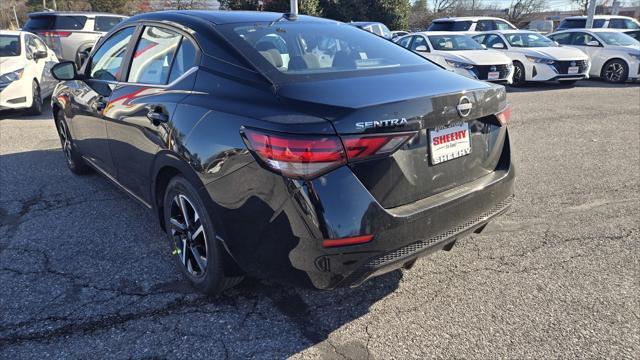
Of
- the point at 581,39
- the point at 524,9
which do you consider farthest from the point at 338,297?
the point at 524,9

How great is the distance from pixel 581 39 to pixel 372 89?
585 inches

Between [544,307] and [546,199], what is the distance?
2006 mm

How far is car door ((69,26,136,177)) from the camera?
377 centimetres

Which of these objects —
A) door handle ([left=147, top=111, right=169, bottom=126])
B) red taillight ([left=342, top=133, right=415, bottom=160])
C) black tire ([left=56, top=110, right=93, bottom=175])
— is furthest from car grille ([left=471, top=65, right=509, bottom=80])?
red taillight ([left=342, top=133, right=415, bottom=160])

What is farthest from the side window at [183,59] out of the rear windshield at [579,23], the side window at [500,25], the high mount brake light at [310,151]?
the rear windshield at [579,23]

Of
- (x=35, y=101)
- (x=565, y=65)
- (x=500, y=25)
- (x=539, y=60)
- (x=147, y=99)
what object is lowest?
(x=35, y=101)

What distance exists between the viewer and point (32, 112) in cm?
889

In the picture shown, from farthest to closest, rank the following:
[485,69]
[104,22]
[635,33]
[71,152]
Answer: [635,33]
[104,22]
[485,69]
[71,152]

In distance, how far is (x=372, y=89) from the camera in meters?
2.42

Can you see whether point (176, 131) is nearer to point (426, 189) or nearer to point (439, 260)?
point (426, 189)

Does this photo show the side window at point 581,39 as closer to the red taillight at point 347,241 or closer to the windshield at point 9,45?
the windshield at point 9,45

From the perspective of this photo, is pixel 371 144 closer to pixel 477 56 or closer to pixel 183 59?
pixel 183 59

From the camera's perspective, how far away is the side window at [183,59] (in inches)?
113

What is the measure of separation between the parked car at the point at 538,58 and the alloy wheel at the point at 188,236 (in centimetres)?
1216
